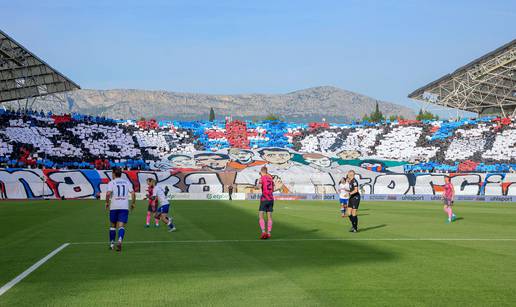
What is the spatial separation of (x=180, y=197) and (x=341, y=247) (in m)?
46.2

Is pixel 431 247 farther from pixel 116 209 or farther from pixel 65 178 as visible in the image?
pixel 65 178

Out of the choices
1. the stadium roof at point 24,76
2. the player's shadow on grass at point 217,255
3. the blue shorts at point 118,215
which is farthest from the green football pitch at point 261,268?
the stadium roof at point 24,76

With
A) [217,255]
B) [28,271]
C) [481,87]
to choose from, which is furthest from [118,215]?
[481,87]

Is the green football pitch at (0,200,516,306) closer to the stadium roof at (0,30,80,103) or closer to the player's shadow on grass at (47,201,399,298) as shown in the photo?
the player's shadow on grass at (47,201,399,298)

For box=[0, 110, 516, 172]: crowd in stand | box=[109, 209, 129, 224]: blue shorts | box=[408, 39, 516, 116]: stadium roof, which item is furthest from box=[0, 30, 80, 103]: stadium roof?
box=[408, 39, 516, 116]: stadium roof

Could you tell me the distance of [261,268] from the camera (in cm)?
1355

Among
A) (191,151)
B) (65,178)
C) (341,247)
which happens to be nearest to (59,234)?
(341,247)

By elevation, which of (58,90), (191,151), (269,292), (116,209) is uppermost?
(58,90)

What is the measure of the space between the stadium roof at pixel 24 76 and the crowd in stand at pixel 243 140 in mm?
2843

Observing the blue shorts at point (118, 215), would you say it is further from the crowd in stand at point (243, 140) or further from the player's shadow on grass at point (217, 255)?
Result: the crowd in stand at point (243, 140)

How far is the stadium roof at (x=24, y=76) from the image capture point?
6444 centimetres

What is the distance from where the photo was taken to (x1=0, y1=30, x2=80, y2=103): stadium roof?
6444 centimetres

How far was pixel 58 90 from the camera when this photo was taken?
78375 mm

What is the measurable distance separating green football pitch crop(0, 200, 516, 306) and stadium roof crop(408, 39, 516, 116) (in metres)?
67.1
